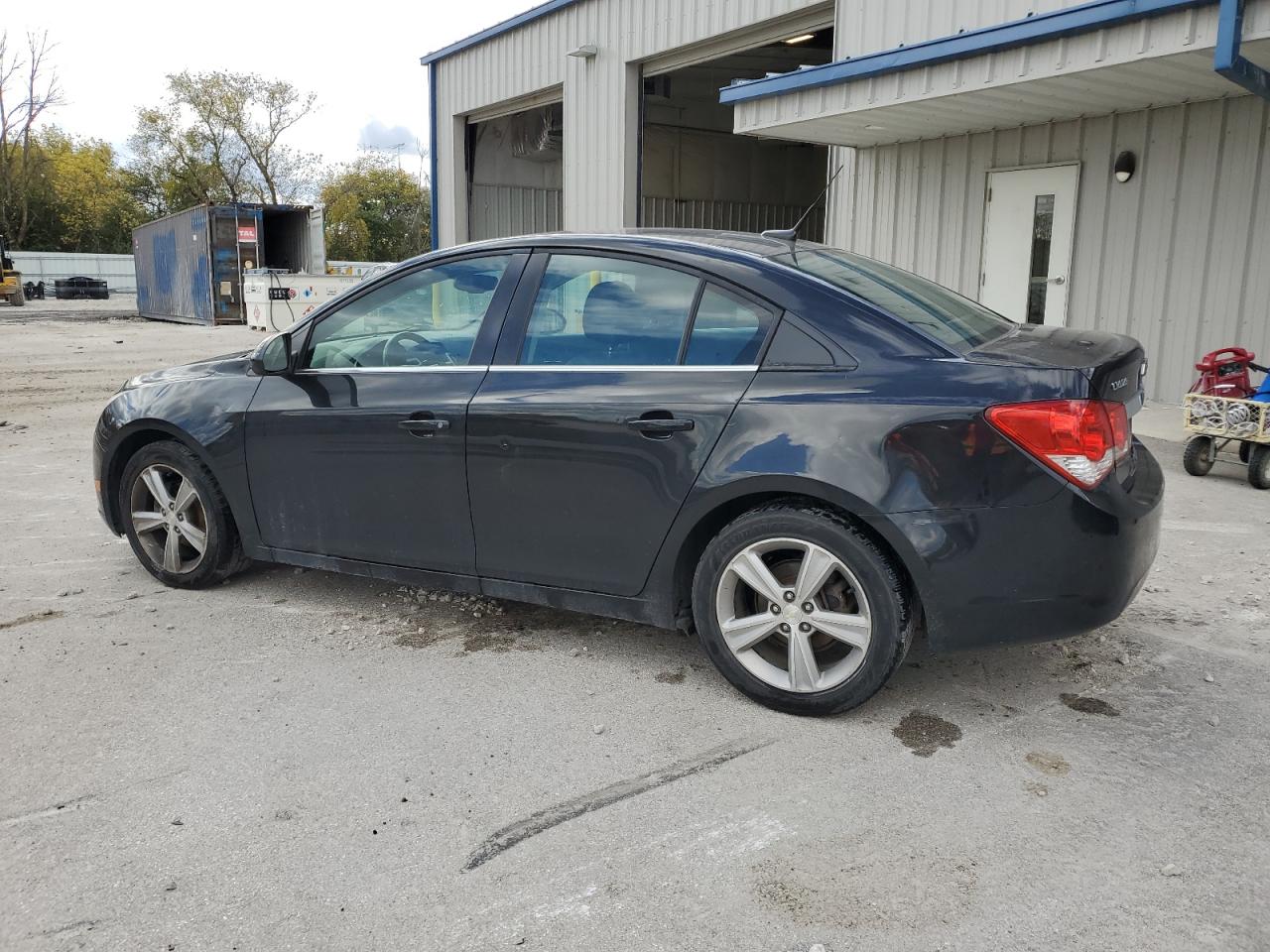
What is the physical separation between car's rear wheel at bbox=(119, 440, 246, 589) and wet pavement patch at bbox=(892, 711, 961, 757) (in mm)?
3041

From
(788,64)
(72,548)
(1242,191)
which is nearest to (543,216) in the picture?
(788,64)

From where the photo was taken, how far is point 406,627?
4344 mm

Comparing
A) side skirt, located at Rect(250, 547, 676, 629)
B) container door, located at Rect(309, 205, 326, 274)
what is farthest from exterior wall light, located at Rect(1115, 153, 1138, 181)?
container door, located at Rect(309, 205, 326, 274)

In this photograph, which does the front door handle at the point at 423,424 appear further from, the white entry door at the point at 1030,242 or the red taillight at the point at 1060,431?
the white entry door at the point at 1030,242

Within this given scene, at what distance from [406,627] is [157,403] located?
1558mm

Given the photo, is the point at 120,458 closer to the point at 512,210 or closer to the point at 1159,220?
the point at 1159,220

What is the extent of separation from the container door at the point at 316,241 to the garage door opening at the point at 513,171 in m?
8.19

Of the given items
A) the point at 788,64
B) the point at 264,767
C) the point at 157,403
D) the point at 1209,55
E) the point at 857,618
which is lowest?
the point at 264,767

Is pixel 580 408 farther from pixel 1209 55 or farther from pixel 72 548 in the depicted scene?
pixel 1209 55

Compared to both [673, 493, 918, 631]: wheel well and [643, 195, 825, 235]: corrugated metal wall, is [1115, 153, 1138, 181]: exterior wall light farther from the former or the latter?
[643, 195, 825, 235]: corrugated metal wall

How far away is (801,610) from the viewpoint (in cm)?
335

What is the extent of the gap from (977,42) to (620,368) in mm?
6387

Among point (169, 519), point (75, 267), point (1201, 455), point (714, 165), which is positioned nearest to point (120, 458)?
point (169, 519)

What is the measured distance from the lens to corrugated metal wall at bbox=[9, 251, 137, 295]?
51875 mm
